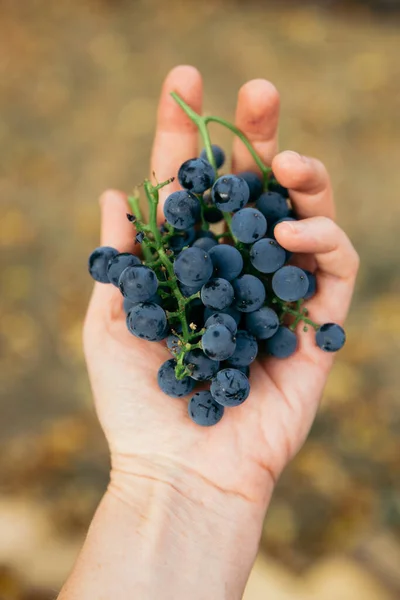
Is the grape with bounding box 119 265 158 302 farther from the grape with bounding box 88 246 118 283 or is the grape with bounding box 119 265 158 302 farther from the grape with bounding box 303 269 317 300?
the grape with bounding box 303 269 317 300

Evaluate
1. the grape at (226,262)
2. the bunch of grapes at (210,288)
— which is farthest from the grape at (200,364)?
the grape at (226,262)

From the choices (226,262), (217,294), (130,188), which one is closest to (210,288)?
(217,294)

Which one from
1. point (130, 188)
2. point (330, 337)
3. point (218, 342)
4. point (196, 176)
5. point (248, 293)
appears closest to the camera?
point (218, 342)

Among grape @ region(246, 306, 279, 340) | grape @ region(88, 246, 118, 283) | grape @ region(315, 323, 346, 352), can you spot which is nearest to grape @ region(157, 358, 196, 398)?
grape @ region(246, 306, 279, 340)

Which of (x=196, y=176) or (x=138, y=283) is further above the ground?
(x=196, y=176)

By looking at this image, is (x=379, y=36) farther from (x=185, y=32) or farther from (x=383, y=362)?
(x=383, y=362)

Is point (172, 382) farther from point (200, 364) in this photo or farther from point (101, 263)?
point (101, 263)

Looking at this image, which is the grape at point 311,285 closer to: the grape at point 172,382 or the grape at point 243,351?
the grape at point 243,351
